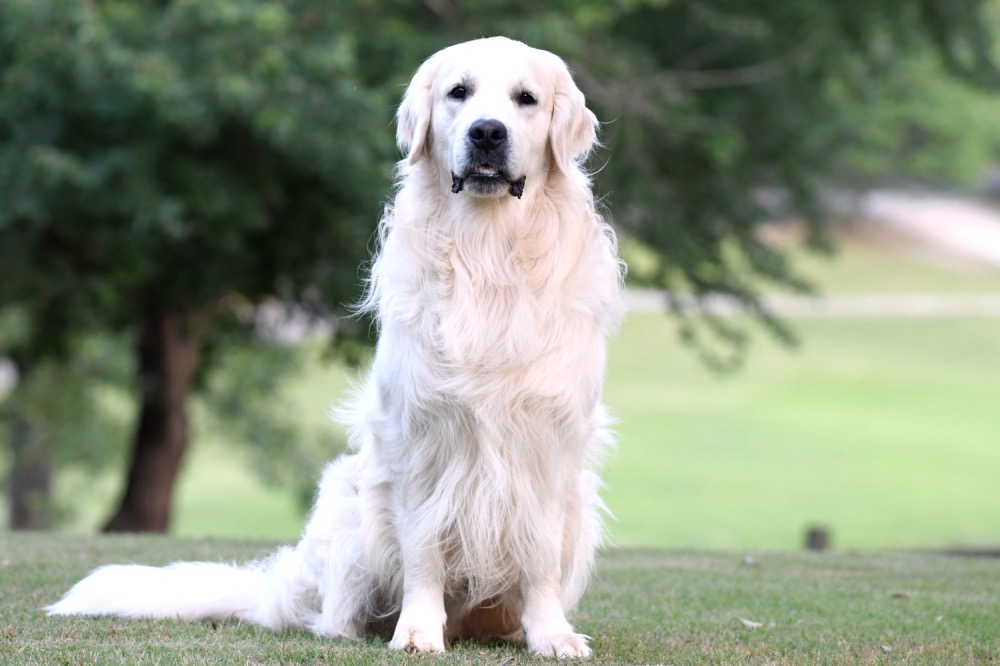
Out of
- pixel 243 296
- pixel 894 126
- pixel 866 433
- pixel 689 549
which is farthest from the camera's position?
pixel 866 433

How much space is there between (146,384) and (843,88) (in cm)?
843

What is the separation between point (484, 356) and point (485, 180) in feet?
1.95

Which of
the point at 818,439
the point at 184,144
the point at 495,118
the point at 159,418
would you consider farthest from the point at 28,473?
the point at 818,439

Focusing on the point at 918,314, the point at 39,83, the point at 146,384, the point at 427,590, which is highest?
the point at 918,314

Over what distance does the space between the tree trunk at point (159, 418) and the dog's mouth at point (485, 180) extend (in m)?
9.03

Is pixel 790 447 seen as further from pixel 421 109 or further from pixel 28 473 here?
pixel 421 109

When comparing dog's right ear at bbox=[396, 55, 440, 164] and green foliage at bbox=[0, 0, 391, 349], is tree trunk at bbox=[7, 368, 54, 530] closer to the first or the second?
green foliage at bbox=[0, 0, 391, 349]

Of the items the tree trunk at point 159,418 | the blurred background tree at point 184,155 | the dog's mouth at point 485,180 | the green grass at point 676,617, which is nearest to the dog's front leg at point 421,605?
the green grass at point 676,617

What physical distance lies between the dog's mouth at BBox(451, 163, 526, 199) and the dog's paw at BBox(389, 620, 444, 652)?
1508mm

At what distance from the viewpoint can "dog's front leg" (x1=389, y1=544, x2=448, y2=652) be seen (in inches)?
184

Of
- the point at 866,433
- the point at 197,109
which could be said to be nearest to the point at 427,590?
the point at 197,109

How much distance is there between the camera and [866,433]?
36.9 m

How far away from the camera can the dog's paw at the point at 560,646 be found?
4.64 metres

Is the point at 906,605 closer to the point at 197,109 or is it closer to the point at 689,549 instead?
the point at 689,549
